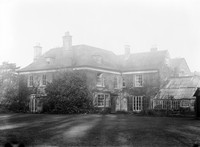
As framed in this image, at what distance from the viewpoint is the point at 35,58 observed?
50.7 m

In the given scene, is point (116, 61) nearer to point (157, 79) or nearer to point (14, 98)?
point (157, 79)

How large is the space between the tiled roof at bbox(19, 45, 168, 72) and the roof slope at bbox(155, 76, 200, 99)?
3702 millimetres

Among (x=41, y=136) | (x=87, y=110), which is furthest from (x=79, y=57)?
(x=41, y=136)

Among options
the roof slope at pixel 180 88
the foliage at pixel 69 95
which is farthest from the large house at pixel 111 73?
the foliage at pixel 69 95

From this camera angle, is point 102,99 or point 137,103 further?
point 137,103

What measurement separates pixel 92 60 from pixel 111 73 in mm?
3698

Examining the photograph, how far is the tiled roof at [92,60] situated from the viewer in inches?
1708

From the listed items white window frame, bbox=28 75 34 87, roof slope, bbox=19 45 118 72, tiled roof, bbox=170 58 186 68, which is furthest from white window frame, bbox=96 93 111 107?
tiled roof, bbox=170 58 186 68

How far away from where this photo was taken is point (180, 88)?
4041 cm

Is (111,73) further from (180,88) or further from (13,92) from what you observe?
(13,92)

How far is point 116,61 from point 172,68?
8.81 m

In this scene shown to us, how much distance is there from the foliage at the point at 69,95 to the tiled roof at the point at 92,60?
9.83 feet

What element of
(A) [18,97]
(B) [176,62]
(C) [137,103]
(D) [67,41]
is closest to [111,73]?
(C) [137,103]

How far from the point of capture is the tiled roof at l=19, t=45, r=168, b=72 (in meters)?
43.4
